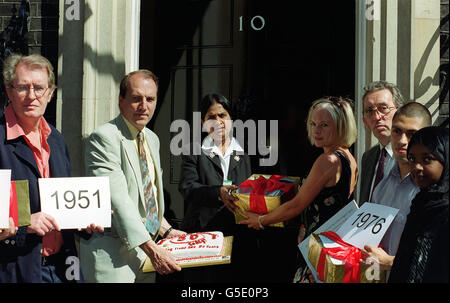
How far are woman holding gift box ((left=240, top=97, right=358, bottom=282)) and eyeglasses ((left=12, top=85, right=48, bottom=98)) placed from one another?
1.63 m

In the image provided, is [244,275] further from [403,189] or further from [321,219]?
[403,189]

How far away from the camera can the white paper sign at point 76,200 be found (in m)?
3.12

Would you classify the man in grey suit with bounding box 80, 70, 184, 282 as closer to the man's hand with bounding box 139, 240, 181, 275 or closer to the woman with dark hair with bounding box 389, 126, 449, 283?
the man's hand with bounding box 139, 240, 181, 275

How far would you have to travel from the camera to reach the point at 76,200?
125 inches

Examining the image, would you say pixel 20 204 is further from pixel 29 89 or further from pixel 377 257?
pixel 377 257

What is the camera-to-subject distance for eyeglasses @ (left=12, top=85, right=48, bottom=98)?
129 inches

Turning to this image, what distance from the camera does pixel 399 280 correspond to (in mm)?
2721

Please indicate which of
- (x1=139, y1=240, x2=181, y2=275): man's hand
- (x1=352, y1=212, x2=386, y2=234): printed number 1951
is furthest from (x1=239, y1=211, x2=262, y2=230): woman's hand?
(x1=352, y1=212, x2=386, y2=234): printed number 1951

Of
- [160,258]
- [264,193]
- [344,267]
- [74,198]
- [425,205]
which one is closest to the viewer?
[425,205]

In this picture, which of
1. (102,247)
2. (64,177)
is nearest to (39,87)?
(64,177)

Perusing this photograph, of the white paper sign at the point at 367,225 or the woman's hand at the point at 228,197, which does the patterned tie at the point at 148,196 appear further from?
the white paper sign at the point at 367,225

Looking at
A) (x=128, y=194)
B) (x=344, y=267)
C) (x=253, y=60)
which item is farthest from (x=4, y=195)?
(x=253, y=60)

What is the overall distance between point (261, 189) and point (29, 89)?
64.3 inches

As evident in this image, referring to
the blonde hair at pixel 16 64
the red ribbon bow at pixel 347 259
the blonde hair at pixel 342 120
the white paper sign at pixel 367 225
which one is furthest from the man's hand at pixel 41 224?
the blonde hair at pixel 342 120
